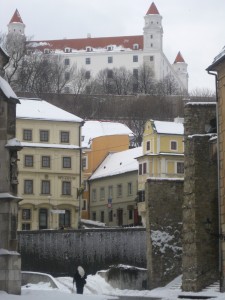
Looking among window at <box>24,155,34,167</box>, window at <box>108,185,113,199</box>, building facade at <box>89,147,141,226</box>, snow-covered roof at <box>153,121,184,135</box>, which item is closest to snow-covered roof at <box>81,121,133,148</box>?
building facade at <box>89,147,141,226</box>

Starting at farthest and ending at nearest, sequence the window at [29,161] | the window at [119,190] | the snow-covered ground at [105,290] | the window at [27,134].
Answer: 1. the window at [119,190]
2. the window at [27,134]
3. the window at [29,161]
4. the snow-covered ground at [105,290]

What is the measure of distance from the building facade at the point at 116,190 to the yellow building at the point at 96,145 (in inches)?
24.5

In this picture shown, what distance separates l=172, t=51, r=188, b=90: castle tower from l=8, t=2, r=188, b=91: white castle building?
3102 millimetres

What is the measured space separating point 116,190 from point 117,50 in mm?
99212

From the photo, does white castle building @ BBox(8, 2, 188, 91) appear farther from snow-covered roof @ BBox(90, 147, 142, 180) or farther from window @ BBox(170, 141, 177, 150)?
window @ BBox(170, 141, 177, 150)

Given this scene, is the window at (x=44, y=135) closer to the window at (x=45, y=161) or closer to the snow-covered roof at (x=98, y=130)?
the window at (x=45, y=161)

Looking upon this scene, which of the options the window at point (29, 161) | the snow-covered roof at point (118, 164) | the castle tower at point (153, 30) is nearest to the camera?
the window at point (29, 161)

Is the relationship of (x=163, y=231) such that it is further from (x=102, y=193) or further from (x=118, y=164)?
(x=102, y=193)

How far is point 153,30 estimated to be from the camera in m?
176

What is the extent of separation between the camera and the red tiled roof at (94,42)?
577ft

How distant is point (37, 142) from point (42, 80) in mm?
66344

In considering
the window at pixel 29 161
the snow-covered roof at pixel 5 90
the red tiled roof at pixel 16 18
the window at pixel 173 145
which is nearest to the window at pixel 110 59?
the red tiled roof at pixel 16 18

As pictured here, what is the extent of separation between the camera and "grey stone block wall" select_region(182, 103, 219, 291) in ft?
126

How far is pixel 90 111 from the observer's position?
130 metres
